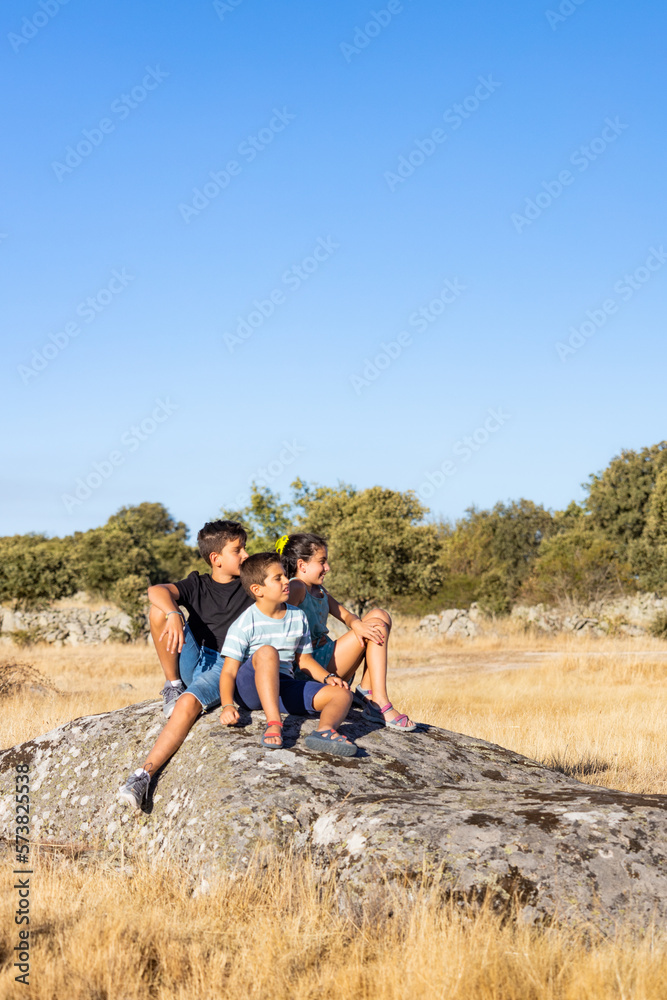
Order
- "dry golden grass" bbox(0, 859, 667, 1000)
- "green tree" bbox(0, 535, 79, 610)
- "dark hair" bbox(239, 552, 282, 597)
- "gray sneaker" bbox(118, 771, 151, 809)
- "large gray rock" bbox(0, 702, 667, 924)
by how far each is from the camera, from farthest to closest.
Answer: "green tree" bbox(0, 535, 79, 610) < "dark hair" bbox(239, 552, 282, 597) < "gray sneaker" bbox(118, 771, 151, 809) < "large gray rock" bbox(0, 702, 667, 924) < "dry golden grass" bbox(0, 859, 667, 1000)

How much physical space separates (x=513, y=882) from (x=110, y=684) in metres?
14.3

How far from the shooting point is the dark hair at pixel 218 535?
6.01 meters

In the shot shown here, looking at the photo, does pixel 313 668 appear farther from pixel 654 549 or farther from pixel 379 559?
pixel 654 549

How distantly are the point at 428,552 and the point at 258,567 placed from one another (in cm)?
2792

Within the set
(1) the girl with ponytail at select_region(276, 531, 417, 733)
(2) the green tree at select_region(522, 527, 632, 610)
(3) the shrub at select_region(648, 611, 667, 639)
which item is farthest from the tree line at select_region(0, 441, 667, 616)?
(1) the girl with ponytail at select_region(276, 531, 417, 733)

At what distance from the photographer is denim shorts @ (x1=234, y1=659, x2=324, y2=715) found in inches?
213

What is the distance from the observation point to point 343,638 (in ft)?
20.2

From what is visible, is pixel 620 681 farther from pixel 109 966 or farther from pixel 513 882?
pixel 109 966

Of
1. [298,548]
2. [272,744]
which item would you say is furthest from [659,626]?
[272,744]

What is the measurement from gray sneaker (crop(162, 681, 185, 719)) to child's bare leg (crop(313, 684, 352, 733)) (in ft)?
3.66

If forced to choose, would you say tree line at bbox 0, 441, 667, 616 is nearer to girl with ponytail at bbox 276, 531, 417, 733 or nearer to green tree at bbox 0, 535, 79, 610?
green tree at bbox 0, 535, 79, 610

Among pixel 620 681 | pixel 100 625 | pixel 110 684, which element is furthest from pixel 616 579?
pixel 110 684

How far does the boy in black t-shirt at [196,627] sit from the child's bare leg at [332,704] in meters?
0.73

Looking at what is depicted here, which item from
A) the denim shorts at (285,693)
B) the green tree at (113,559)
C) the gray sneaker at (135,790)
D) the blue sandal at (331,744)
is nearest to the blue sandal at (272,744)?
the blue sandal at (331,744)
